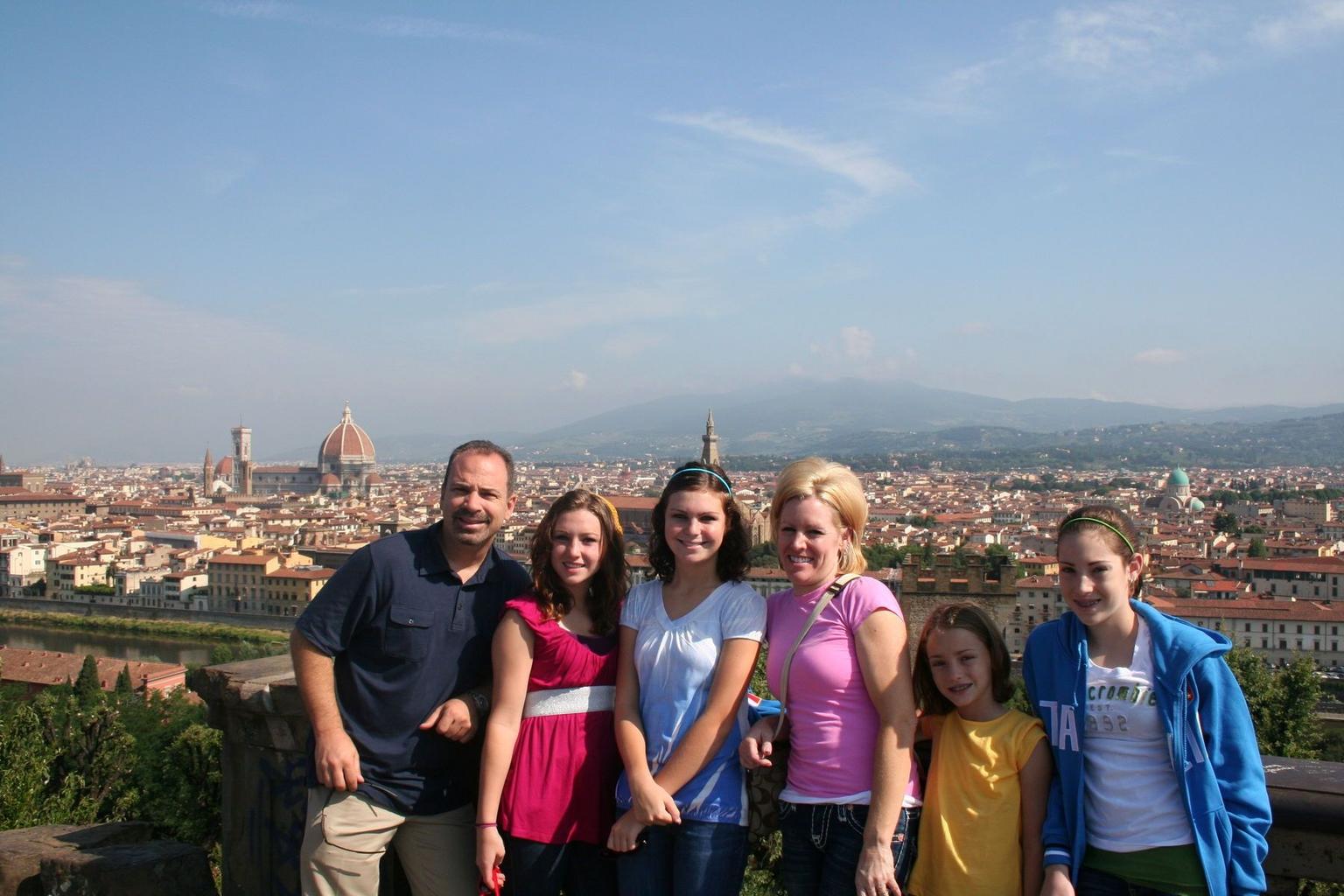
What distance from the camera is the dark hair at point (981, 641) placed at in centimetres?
170

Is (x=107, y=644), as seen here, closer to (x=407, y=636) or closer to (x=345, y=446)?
(x=407, y=636)

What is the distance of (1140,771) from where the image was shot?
5.23 feet

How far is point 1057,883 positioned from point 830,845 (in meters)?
0.33

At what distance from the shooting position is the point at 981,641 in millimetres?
1688

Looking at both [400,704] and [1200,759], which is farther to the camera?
[400,704]

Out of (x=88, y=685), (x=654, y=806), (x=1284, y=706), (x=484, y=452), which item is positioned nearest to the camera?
(x=654, y=806)

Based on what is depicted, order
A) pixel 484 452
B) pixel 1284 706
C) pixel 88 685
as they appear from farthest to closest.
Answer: pixel 88 685
pixel 1284 706
pixel 484 452

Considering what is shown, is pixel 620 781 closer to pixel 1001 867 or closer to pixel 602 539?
pixel 602 539

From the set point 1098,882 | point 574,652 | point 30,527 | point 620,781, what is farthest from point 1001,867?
point 30,527

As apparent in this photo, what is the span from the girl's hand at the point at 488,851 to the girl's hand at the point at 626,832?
0.68 feet

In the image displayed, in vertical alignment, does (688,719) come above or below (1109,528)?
below

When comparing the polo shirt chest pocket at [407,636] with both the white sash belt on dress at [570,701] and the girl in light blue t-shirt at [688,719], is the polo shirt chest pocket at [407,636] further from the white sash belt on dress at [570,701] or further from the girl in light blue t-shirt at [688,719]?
the girl in light blue t-shirt at [688,719]

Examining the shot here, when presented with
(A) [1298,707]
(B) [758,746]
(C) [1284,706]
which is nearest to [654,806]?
(B) [758,746]

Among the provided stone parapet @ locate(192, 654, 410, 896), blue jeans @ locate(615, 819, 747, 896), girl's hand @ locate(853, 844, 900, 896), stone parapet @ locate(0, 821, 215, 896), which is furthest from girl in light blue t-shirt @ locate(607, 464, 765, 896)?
stone parapet @ locate(0, 821, 215, 896)
